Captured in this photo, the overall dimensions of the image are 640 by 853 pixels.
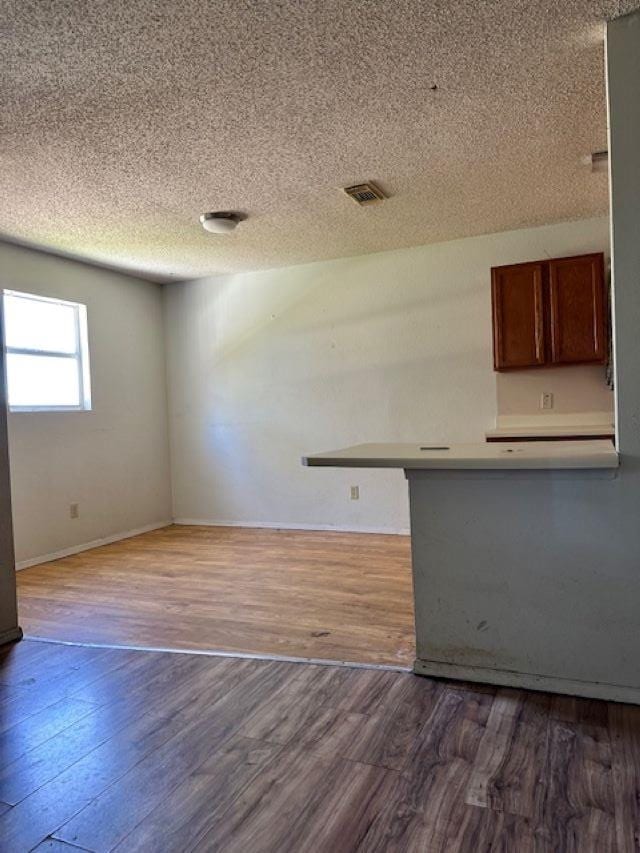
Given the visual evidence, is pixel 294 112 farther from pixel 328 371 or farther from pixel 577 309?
pixel 328 371

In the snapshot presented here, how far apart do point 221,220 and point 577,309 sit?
250 centimetres

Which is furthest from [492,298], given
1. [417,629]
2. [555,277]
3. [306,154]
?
[417,629]

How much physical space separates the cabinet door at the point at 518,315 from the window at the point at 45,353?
3.40m

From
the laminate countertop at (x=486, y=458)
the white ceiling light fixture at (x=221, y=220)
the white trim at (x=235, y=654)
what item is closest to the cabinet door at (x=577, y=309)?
the laminate countertop at (x=486, y=458)

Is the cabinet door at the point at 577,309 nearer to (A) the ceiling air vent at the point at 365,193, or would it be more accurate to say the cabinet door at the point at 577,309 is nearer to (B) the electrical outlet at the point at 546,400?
(B) the electrical outlet at the point at 546,400

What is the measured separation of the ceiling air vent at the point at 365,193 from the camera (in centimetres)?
327

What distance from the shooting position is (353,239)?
4.34 m

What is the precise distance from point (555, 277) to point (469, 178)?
1071 mm

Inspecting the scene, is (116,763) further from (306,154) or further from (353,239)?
(353,239)

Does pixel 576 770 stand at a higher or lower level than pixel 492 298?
lower

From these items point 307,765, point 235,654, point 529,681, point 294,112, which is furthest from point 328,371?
point 307,765

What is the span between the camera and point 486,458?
78.8 inches

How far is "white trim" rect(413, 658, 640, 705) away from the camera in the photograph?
1929 mm

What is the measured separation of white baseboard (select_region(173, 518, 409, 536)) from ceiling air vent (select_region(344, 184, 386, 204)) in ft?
8.69
